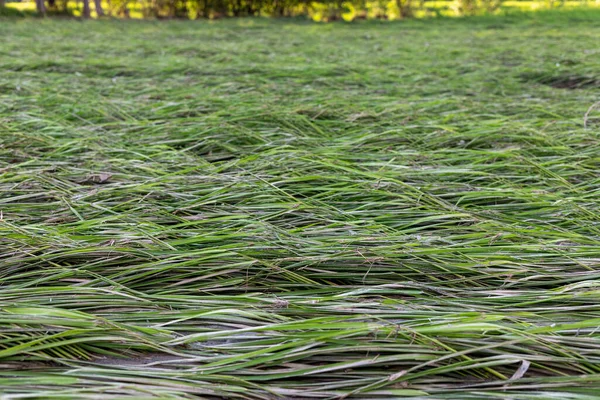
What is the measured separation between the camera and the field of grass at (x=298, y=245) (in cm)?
105

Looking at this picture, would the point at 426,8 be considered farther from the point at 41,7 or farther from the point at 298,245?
the point at 298,245

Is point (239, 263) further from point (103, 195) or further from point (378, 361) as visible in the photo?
point (103, 195)

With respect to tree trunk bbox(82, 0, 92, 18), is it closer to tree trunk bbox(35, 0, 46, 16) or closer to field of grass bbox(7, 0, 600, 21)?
field of grass bbox(7, 0, 600, 21)

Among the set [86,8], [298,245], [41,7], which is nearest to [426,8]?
[86,8]

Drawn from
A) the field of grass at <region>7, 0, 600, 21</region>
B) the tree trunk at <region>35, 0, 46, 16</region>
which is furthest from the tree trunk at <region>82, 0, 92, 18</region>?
the tree trunk at <region>35, 0, 46, 16</region>

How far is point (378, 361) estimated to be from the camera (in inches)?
41.1

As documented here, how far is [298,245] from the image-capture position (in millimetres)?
1481

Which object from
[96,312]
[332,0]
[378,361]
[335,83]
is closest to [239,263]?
[96,312]

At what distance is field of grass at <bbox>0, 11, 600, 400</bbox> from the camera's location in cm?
105

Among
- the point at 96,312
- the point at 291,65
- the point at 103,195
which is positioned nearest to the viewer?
the point at 96,312

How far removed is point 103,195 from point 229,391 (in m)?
1.02

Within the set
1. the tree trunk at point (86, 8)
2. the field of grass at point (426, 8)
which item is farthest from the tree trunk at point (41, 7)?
the tree trunk at point (86, 8)

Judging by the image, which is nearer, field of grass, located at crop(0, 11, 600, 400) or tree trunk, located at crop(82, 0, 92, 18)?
field of grass, located at crop(0, 11, 600, 400)

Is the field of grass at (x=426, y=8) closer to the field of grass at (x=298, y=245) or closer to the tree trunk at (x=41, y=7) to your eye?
the tree trunk at (x=41, y=7)
